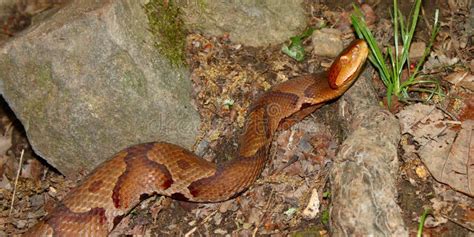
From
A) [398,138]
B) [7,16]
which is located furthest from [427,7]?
[7,16]

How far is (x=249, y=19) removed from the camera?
5391 mm

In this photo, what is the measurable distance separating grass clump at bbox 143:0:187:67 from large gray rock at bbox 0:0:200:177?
0.09 meters

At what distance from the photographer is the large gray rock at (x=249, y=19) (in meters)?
5.28

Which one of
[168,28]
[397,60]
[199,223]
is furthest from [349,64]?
[199,223]

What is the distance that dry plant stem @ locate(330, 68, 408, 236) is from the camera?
155 inches

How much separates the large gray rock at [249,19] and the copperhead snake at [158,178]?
795 millimetres

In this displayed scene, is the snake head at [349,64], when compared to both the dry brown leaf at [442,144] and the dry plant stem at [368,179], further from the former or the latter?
the dry brown leaf at [442,144]

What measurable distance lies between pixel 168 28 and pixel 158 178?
1416mm

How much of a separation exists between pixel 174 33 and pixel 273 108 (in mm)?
1192

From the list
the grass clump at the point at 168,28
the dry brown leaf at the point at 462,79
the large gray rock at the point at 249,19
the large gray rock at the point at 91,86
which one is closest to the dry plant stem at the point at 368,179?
the dry brown leaf at the point at 462,79

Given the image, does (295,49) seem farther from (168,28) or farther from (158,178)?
(158,178)

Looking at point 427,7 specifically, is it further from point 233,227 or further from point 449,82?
point 233,227

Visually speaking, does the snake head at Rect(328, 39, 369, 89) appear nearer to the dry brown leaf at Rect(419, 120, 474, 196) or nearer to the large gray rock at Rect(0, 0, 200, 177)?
the dry brown leaf at Rect(419, 120, 474, 196)

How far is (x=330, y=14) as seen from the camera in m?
5.80
